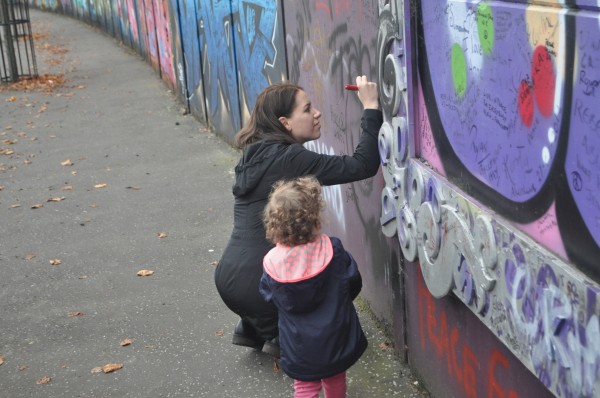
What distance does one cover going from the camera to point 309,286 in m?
3.29

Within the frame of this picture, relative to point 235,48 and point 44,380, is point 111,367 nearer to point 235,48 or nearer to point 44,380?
point 44,380

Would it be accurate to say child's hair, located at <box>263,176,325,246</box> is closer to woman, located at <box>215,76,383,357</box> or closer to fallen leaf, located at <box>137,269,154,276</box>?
woman, located at <box>215,76,383,357</box>

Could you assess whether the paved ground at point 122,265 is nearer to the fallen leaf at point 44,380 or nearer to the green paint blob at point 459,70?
the fallen leaf at point 44,380

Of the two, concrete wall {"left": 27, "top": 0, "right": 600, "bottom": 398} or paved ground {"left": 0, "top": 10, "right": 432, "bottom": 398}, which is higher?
concrete wall {"left": 27, "top": 0, "right": 600, "bottom": 398}

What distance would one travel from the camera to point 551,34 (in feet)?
7.52

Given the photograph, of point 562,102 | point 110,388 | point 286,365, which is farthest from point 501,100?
point 110,388

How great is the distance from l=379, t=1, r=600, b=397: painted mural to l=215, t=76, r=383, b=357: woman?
29 cm

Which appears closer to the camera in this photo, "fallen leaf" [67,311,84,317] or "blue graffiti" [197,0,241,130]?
"fallen leaf" [67,311,84,317]

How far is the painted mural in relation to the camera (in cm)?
220

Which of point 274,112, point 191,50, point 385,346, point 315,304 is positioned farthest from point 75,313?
point 191,50

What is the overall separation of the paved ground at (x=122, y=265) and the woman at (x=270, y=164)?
1.87ft

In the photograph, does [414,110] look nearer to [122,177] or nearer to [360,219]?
[360,219]

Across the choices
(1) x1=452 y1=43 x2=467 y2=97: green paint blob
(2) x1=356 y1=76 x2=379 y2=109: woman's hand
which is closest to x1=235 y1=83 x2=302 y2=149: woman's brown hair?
(2) x1=356 y1=76 x2=379 y2=109: woman's hand

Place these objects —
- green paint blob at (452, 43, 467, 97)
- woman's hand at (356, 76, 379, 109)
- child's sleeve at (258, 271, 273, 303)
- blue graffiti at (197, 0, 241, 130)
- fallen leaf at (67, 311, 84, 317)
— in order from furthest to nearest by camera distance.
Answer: blue graffiti at (197, 0, 241, 130) → fallen leaf at (67, 311, 84, 317) → woman's hand at (356, 76, 379, 109) → child's sleeve at (258, 271, 273, 303) → green paint blob at (452, 43, 467, 97)
